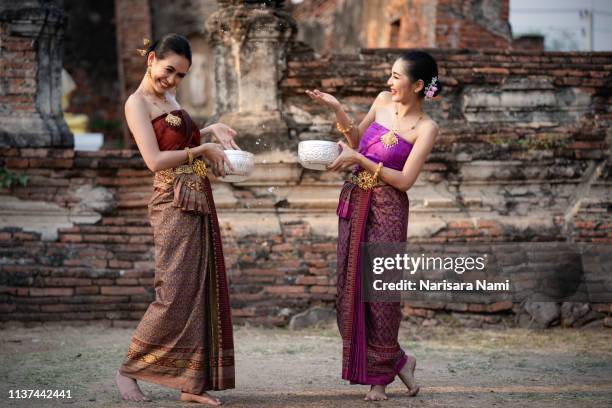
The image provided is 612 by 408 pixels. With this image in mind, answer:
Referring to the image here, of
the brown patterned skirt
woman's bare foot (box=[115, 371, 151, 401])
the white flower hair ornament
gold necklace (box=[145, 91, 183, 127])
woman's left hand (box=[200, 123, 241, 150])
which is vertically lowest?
woman's bare foot (box=[115, 371, 151, 401])

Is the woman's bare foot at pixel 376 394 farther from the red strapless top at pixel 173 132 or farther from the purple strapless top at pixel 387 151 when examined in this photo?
the red strapless top at pixel 173 132

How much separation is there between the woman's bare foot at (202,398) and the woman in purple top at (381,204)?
650 millimetres

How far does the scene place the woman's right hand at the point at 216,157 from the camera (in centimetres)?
444

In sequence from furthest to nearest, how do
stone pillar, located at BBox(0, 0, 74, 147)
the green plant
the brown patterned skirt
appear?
stone pillar, located at BBox(0, 0, 74, 147) < the green plant < the brown patterned skirt

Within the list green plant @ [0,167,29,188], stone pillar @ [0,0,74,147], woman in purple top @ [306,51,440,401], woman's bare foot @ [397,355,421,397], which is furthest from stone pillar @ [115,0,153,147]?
woman's bare foot @ [397,355,421,397]

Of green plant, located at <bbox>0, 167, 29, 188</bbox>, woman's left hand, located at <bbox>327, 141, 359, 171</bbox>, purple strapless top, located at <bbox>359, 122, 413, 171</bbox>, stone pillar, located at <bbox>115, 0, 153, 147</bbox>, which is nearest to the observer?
woman's left hand, located at <bbox>327, 141, 359, 171</bbox>

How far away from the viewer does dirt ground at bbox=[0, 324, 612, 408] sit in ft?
14.8

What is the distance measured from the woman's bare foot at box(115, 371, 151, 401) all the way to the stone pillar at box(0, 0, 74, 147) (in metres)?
3.22

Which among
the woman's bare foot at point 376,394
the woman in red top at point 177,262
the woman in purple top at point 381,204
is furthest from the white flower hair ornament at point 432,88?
the woman's bare foot at point 376,394

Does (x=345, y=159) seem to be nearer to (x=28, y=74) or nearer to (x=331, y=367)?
(x=331, y=367)

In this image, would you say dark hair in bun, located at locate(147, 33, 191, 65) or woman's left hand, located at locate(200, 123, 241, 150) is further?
woman's left hand, located at locate(200, 123, 241, 150)

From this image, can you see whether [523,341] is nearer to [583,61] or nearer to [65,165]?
[583,61]

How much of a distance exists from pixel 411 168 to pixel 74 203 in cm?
354

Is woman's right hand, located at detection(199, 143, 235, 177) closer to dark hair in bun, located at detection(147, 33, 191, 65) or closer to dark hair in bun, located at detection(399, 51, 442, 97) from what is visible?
dark hair in bun, located at detection(147, 33, 191, 65)
